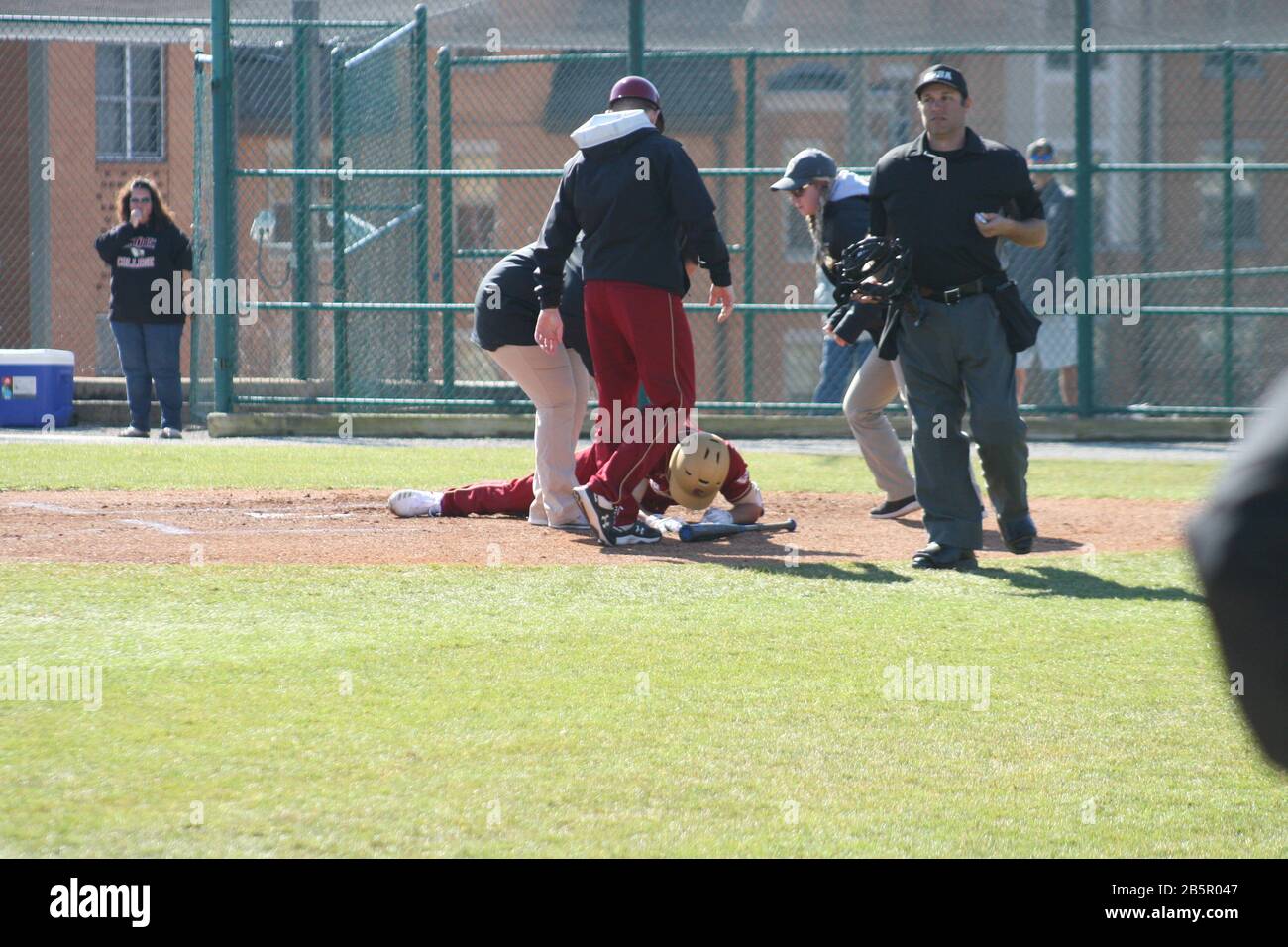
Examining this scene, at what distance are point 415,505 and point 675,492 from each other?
1609mm

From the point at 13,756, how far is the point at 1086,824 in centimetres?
253

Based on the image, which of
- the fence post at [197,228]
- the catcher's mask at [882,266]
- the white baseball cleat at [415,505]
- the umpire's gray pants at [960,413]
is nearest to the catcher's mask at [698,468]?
the umpire's gray pants at [960,413]

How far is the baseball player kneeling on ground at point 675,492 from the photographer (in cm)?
843

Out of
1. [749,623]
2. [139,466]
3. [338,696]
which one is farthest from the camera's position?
[139,466]

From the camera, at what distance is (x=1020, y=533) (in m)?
7.87

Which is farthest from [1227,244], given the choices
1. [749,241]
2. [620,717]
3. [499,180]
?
[620,717]

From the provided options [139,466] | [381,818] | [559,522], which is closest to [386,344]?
[139,466]

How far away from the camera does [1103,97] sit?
23.7 meters

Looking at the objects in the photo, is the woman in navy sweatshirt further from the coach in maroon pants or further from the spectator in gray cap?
the coach in maroon pants

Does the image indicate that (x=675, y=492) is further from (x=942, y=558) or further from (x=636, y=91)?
Result: (x=636, y=91)

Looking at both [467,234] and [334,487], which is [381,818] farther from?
[467,234]

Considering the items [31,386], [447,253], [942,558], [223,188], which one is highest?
[223,188]

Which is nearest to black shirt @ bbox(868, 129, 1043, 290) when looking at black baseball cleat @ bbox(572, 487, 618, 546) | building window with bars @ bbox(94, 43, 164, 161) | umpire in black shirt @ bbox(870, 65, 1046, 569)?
umpire in black shirt @ bbox(870, 65, 1046, 569)

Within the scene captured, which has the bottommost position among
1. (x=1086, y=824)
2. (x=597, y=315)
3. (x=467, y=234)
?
(x=1086, y=824)
